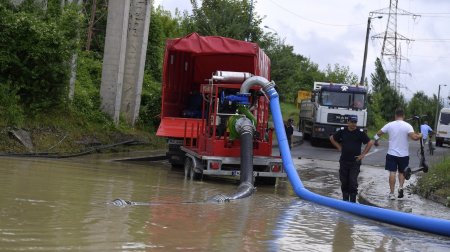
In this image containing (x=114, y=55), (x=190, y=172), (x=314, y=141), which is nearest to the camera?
(x=190, y=172)

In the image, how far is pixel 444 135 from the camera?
150 ft

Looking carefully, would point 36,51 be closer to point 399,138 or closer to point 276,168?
point 276,168

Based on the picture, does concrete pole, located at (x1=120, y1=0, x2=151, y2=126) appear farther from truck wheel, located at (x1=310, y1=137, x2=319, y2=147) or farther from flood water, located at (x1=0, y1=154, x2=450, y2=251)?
flood water, located at (x1=0, y1=154, x2=450, y2=251)

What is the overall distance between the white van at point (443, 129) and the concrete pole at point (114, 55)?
2870 cm

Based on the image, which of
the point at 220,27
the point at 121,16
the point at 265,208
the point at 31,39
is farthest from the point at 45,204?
the point at 220,27

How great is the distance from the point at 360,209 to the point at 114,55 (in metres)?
16.1

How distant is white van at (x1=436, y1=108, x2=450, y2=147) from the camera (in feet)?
150

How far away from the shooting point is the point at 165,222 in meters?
8.66

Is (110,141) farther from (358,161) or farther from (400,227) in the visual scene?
(400,227)

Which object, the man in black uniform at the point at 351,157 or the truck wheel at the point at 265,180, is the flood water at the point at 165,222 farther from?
the truck wheel at the point at 265,180

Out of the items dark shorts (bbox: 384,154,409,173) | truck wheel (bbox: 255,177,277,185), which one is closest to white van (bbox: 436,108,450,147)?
truck wheel (bbox: 255,177,277,185)

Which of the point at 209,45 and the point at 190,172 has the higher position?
the point at 209,45

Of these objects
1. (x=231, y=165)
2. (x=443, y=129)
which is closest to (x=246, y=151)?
(x=231, y=165)

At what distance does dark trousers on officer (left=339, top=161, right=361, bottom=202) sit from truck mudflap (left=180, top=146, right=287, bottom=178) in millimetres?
2763
